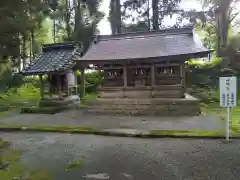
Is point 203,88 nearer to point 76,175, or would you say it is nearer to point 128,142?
point 128,142

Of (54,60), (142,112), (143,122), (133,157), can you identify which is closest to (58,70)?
(54,60)

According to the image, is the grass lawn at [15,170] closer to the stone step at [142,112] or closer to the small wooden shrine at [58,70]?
the stone step at [142,112]

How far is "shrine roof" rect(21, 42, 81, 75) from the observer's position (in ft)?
46.8

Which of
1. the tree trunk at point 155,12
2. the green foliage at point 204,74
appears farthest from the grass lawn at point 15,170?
the tree trunk at point 155,12

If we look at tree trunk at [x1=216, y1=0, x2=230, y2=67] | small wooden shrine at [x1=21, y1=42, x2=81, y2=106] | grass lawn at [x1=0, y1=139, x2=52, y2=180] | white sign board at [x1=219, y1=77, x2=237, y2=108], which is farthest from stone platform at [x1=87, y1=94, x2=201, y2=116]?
tree trunk at [x1=216, y1=0, x2=230, y2=67]

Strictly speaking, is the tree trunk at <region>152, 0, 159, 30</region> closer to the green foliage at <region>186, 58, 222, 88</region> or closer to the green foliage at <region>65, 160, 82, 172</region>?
the green foliage at <region>186, 58, 222, 88</region>

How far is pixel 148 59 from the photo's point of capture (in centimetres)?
1191

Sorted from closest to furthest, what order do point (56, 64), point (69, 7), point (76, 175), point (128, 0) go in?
point (76, 175) → point (56, 64) → point (128, 0) → point (69, 7)

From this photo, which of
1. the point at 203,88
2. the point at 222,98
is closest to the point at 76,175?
the point at 222,98

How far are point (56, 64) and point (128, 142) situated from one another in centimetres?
867

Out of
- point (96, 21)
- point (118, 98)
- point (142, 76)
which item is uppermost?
point (96, 21)

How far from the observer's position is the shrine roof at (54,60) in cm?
1425

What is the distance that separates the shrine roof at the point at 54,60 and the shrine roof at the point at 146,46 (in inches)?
56.9

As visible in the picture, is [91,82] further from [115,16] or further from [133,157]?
[133,157]
